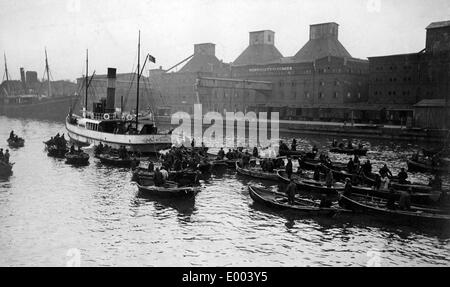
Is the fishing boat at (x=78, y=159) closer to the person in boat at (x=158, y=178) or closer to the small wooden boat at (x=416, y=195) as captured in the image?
the person in boat at (x=158, y=178)

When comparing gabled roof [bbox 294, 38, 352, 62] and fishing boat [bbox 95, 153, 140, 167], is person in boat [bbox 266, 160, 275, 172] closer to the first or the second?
fishing boat [bbox 95, 153, 140, 167]

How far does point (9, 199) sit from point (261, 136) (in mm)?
44210

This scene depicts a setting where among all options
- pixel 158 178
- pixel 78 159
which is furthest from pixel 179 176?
pixel 78 159

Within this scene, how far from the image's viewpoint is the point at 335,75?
229 ft

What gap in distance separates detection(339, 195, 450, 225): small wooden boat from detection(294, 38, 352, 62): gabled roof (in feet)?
198

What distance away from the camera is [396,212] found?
17.6m

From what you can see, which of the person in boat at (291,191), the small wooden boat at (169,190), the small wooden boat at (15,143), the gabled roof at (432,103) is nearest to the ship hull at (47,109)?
the small wooden boat at (15,143)

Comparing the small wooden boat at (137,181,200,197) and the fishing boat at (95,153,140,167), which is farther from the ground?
the fishing boat at (95,153,140,167)

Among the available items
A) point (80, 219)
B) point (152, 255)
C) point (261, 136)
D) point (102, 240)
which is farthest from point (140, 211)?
point (261, 136)

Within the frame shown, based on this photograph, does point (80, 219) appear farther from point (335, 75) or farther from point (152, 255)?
point (335, 75)

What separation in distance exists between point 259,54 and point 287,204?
74.7 metres

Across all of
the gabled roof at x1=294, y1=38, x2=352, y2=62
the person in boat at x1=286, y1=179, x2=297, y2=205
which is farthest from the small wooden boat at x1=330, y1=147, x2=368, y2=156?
the gabled roof at x1=294, y1=38, x2=352, y2=62

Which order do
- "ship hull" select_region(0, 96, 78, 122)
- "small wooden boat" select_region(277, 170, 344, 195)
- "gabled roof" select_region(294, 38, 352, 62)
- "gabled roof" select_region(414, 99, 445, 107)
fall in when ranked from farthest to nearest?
1. "ship hull" select_region(0, 96, 78, 122)
2. "gabled roof" select_region(294, 38, 352, 62)
3. "gabled roof" select_region(414, 99, 445, 107)
4. "small wooden boat" select_region(277, 170, 344, 195)

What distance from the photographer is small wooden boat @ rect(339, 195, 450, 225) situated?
667 inches
